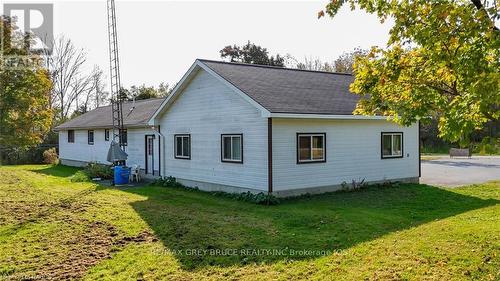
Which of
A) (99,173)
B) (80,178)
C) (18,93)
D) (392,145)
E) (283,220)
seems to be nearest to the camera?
(283,220)

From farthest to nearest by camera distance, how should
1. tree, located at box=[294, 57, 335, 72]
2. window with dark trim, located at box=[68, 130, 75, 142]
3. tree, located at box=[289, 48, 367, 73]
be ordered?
tree, located at box=[294, 57, 335, 72] < tree, located at box=[289, 48, 367, 73] < window with dark trim, located at box=[68, 130, 75, 142]

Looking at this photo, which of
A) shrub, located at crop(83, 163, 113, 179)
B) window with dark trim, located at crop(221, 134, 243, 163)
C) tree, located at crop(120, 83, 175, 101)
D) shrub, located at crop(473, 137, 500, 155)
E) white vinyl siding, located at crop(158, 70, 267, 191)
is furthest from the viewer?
tree, located at crop(120, 83, 175, 101)

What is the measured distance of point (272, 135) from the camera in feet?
43.7

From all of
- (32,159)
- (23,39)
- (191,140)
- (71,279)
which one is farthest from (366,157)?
(32,159)

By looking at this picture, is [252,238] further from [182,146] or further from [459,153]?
[459,153]

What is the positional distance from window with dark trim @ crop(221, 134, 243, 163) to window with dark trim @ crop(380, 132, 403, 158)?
5.67m

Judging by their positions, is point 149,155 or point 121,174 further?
point 149,155

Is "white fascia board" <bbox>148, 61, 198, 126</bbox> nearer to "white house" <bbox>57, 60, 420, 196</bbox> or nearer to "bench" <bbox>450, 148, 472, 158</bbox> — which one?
"white house" <bbox>57, 60, 420, 196</bbox>

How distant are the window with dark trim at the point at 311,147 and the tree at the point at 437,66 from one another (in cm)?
611

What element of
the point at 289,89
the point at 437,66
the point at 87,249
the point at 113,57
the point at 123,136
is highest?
the point at 113,57

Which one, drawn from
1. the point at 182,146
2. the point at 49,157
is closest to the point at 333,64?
the point at 49,157

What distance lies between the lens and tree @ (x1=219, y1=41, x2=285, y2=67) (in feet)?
155

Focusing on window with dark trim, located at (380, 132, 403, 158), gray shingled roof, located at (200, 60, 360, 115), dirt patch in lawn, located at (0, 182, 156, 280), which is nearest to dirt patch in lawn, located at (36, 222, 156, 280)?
dirt patch in lawn, located at (0, 182, 156, 280)

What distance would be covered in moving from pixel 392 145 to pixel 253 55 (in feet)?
107
